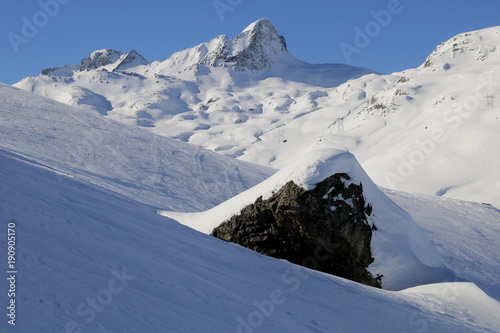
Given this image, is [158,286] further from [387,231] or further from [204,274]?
[387,231]

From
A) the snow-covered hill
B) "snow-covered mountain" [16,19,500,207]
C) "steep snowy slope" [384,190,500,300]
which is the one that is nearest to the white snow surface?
the snow-covered hill

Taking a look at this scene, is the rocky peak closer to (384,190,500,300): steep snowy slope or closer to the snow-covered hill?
(384,190,500,300): steep snowy slope

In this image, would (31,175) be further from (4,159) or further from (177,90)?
(177,90)

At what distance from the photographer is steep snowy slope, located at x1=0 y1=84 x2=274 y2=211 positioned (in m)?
15.3

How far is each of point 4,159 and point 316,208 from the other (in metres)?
5.83

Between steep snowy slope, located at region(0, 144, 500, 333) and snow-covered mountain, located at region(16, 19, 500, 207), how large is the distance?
32.5 m

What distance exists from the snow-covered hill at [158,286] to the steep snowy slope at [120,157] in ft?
21.1

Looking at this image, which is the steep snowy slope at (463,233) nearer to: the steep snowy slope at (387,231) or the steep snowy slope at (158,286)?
the steep snowy slope at (387,231)

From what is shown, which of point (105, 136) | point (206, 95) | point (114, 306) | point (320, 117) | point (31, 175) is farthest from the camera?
point (206, 95)

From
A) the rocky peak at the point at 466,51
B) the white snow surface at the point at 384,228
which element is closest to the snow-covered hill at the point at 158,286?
the white snow surface at the point at 384,228

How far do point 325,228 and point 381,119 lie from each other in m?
86.4

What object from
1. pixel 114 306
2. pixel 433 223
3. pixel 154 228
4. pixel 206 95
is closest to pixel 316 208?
pixel 154 228

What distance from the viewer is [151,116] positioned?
16588cm

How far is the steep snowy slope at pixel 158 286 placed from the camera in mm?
4367
